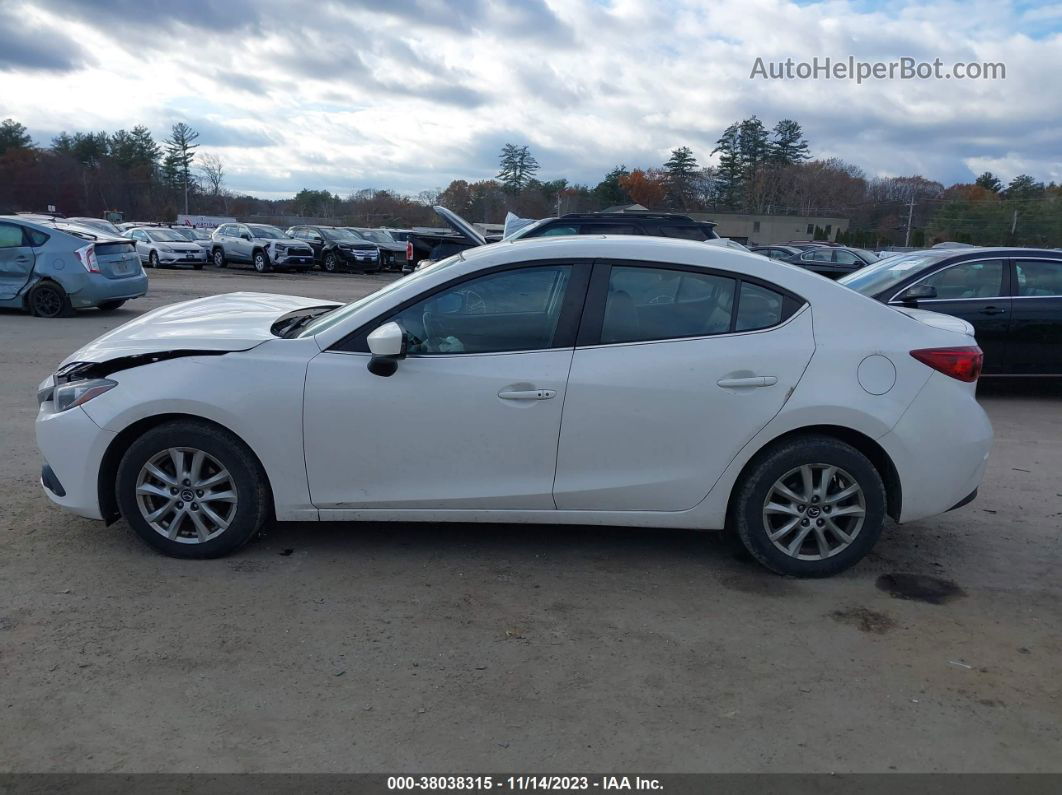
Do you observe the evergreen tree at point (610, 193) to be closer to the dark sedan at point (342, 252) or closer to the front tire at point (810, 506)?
the dark sedan at point (342, 252)

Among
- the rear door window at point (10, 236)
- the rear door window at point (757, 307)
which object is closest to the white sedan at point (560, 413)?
the rear door window at point (757, 307)

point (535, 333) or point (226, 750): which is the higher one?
point (535, 333)

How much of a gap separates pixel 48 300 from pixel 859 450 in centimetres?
1344

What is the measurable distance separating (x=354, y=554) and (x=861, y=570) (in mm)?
2672

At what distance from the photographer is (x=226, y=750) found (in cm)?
300

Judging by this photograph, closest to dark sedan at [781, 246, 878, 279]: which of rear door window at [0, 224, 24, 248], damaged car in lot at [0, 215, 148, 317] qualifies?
damaged car in lot at [0, 215, 148, 317]

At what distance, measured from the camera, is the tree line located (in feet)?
250

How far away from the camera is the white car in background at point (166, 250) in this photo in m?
29.9

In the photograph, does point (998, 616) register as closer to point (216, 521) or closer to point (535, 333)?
point (535, 333)

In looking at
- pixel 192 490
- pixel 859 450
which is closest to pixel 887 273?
pixel 859 450

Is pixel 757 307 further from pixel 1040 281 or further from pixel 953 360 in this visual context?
pixel 1040 281

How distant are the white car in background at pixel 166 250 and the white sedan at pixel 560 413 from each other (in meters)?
27.6

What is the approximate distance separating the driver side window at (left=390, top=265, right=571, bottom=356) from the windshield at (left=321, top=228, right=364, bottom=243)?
28.2 meters
